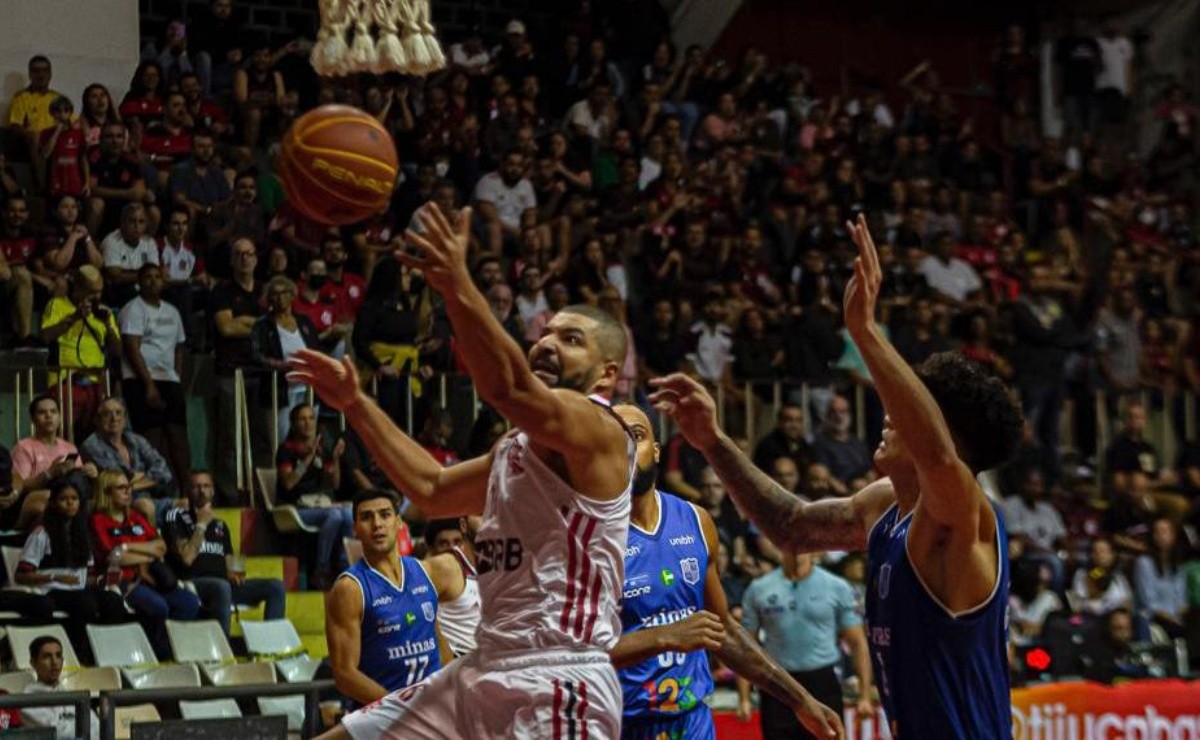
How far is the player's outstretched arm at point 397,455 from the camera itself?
5.74 metres

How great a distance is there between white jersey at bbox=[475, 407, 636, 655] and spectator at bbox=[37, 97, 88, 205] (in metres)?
10.1

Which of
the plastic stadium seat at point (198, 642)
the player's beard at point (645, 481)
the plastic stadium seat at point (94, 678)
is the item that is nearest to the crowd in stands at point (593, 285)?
the plastic stadium seat at point (198, 642)

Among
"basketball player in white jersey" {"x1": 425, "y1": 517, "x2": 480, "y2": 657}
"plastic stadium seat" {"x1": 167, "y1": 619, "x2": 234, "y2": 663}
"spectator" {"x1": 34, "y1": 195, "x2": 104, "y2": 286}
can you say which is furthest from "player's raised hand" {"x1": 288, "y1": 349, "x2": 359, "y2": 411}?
"spectator" {"x1": 34, "y1": 195, "x2": 104, "y2": 286}

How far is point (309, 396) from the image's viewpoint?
14.4 m

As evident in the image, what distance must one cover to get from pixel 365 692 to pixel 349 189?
2.38m

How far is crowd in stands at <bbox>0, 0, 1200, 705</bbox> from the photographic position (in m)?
13.6

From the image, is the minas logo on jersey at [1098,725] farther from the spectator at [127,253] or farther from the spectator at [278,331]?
the spectator at [127,253]

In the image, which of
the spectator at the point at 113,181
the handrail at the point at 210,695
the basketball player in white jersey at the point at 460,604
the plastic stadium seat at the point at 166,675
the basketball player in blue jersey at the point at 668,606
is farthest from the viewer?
the spectator at the point at 113,181

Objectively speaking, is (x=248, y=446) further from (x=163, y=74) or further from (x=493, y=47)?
(x=493, y=47)

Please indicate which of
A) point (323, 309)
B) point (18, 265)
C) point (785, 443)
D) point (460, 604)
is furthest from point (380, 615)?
point (785, 443)

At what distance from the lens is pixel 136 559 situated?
12492 mm

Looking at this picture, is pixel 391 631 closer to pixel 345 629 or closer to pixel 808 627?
pixel 345 629

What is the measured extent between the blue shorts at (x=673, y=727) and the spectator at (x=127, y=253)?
7834 millimetres

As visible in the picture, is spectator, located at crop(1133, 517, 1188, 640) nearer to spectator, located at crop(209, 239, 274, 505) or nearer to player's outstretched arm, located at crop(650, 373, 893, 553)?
spectator, located at crop(209, 239, 274, 505)
